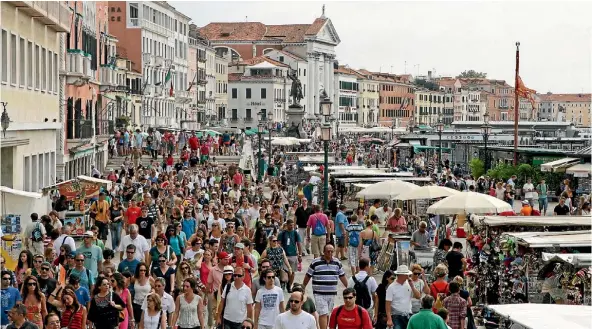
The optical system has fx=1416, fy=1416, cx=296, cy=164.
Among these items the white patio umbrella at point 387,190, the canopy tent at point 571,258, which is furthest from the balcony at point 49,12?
the canopy tent at point 571,258

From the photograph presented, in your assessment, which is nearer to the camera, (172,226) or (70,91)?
(172,226)

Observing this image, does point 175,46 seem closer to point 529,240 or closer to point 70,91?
point 70,91

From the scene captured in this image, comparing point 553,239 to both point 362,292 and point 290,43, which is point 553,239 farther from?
point 290,43

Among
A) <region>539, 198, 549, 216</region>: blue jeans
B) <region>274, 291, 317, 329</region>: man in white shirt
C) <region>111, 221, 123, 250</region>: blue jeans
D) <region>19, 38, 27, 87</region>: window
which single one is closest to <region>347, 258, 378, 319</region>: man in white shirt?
<region>274, 291, 317, 329</region>: man in white shirt

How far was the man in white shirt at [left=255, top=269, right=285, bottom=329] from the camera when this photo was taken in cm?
1439

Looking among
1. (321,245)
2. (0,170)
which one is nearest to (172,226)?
(321,245)

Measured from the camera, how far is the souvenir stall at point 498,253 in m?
17.6

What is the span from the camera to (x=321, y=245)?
76.1ft

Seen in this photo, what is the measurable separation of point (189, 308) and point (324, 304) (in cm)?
183

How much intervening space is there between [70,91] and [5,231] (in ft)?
65.8

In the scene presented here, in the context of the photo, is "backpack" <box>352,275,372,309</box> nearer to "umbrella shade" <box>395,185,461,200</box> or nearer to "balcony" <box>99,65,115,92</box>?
"umbrella shade" <box>395,185,461,200</box>

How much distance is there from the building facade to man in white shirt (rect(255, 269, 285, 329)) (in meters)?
132

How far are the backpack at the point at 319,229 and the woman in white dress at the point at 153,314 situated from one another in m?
9.24

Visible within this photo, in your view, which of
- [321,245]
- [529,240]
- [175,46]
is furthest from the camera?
[175,46]
